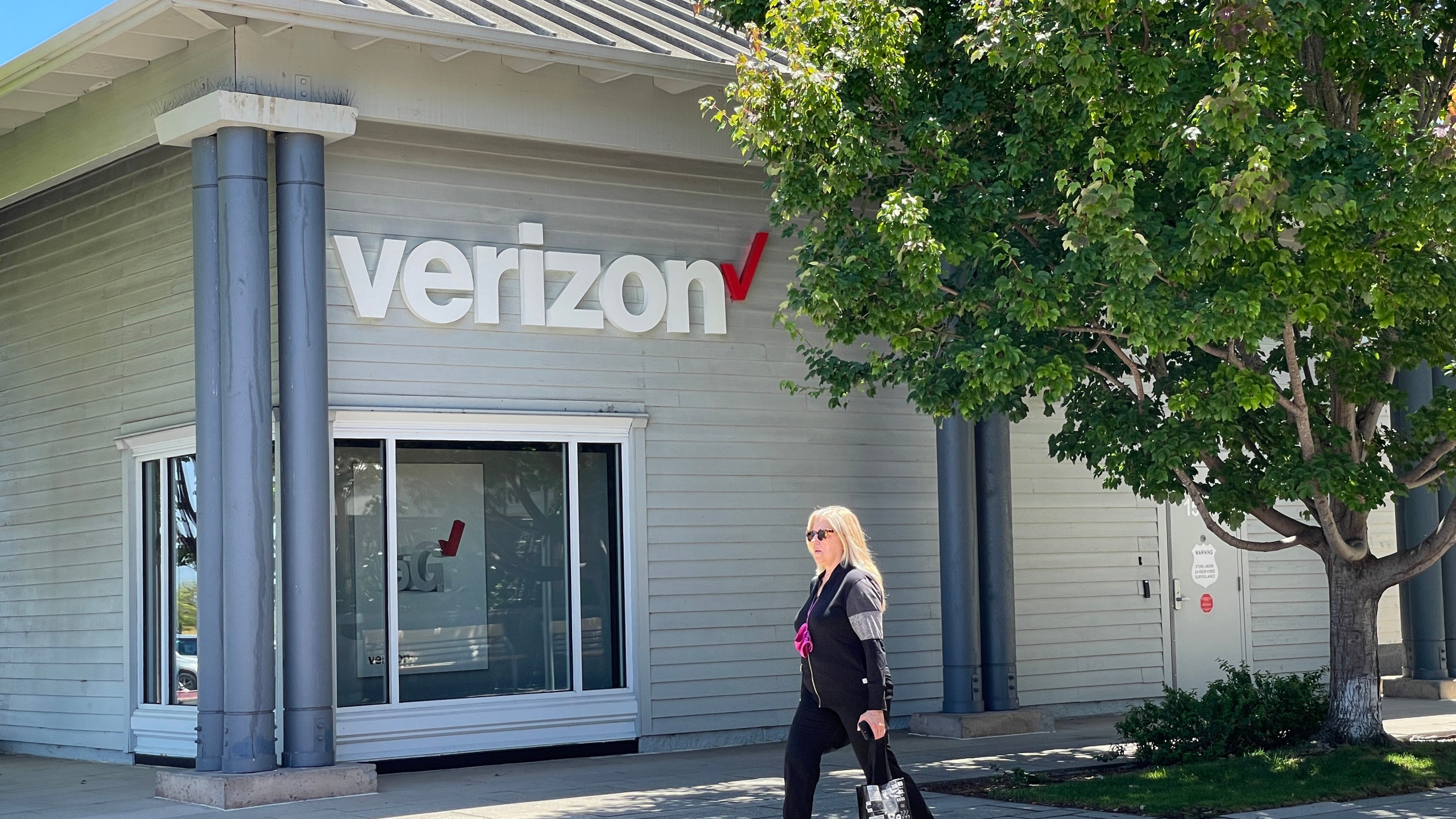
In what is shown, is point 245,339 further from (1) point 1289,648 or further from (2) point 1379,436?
(1) point 1289,648

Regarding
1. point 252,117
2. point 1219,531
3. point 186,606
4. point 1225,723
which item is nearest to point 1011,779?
point 1225,723

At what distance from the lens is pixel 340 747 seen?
450 inches

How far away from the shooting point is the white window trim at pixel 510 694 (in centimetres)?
1162

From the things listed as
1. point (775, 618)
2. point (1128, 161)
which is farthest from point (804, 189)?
point (775, 618)

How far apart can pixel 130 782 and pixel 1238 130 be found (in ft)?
29.1

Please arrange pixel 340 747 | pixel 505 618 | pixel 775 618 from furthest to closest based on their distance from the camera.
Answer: pixel 775 618
pixel 505 618
pixel 340 747

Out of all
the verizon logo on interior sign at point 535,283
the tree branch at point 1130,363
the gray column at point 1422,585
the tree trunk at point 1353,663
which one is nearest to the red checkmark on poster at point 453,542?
the verizon logo on interior sign at point 535,283

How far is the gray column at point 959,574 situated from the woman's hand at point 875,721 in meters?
6.59

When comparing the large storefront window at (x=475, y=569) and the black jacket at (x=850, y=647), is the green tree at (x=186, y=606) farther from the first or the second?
the black jacket at (x=850, y=647)

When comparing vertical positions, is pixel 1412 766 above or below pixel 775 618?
below

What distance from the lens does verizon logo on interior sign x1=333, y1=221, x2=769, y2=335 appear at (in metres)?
11.8

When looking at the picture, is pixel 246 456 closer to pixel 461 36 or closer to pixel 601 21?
pixel 461 36

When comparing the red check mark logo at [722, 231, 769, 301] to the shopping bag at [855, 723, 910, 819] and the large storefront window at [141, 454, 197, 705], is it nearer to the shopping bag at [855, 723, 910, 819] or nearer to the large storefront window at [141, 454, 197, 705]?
the large storefront window at [141, 454, 197, 705]

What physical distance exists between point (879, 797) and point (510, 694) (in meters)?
5.72
